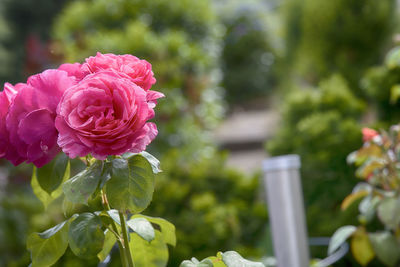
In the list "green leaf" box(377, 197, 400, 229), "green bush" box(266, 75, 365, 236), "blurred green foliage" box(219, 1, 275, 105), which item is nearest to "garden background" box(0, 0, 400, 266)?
"green bush" box(266, 75, 365, 236)

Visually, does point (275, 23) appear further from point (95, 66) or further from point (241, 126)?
point (95, 66)

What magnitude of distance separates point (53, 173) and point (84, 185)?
4.3 inches

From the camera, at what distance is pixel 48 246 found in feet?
2.41

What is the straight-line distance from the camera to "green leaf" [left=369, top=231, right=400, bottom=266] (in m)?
1.32

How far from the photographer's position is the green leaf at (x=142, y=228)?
0.70m

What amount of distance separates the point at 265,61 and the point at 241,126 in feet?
5.49

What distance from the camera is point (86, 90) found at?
63cm

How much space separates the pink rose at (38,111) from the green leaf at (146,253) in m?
0.25

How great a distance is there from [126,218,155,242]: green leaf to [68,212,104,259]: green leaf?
5cm

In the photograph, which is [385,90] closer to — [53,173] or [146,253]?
[146,253]

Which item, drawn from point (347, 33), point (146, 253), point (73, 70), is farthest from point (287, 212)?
point (347, 33)

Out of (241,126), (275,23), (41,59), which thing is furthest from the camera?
(275,23)

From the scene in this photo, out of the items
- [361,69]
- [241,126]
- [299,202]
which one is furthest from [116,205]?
[241,126]

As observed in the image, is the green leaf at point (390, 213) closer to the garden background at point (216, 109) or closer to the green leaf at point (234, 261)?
the garden background at point (216, 109)
